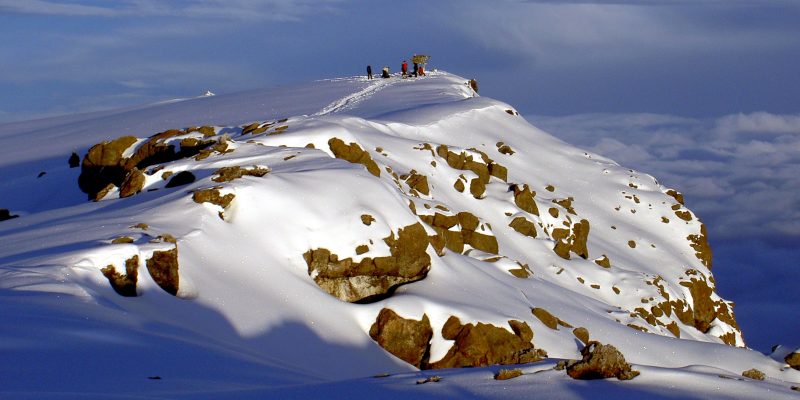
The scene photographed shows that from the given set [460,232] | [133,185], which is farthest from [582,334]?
[133,185]

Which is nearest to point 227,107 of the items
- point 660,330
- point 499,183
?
point 499,183

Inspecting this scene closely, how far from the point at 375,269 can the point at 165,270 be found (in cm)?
640

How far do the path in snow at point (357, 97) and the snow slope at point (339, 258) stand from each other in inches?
35.5

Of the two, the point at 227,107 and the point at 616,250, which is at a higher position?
the point at 227,107

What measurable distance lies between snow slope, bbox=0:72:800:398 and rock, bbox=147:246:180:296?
189mm

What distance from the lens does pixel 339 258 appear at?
2278 cm

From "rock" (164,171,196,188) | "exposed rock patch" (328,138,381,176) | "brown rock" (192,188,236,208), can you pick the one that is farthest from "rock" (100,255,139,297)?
"exposed rock patch" (328,138,381,176)

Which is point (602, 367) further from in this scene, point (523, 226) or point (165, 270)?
point (523, 226)

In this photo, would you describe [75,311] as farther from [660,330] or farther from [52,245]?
[660,330]

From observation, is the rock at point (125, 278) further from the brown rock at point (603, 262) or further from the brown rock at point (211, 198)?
the brown rock at point (603, 262)

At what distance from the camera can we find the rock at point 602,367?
488 inches

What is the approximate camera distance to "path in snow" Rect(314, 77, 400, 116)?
183 ft

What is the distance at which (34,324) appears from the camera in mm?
13070

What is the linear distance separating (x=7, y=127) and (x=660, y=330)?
53.6 m
